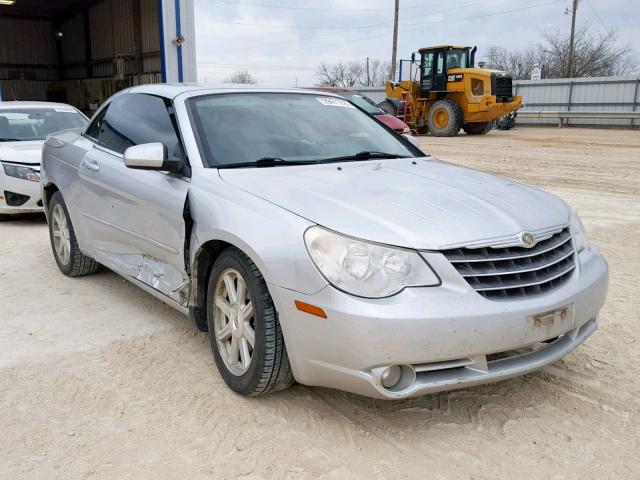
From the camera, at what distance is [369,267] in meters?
2.57

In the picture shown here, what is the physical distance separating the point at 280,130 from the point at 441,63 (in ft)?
64.7

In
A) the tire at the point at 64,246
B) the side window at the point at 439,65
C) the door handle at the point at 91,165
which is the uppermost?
the side window at the point at 439,65

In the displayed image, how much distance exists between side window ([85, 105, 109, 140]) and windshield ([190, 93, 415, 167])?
138 cm

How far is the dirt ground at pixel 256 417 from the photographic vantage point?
255cm

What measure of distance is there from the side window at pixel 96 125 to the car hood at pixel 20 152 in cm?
276

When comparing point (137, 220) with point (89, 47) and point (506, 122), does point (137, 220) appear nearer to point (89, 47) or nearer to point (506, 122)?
point (89, 47)

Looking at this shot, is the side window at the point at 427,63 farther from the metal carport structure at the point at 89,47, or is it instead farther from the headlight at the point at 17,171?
the headlight at the point at 17,171

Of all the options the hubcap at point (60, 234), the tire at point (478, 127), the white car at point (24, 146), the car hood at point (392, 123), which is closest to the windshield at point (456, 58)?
the tire at point (478, 127)

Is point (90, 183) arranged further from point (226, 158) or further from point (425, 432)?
point (425, 432)

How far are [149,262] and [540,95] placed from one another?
98.9ft

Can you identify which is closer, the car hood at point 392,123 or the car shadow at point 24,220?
the car shadow at point 24,220

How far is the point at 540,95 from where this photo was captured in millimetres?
30688

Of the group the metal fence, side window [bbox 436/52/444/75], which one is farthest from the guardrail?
side window [bbox 436/52/444/75]

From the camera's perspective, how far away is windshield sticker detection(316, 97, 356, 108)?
4363mm
